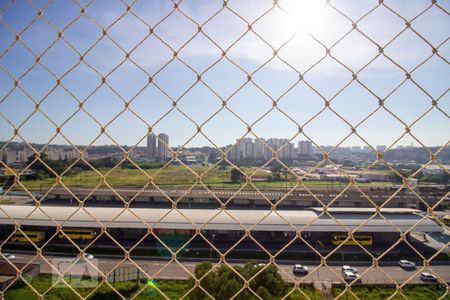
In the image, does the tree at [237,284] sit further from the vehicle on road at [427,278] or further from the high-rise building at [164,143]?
the vehicle on road at [427,278]

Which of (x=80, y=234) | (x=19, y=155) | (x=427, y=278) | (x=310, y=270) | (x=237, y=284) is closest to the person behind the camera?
(x=19, y=155)

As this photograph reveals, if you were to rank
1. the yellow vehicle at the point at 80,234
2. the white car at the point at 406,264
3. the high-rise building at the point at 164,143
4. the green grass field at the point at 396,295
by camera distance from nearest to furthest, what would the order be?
1. the high-rise building at the point at 164,143
2. the green grass field at the point at 396,295
3. the white car at the point at 406,264
4. the yellow vehicle at the point at 80,234

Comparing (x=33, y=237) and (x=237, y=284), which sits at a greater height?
(x=237, y=284)

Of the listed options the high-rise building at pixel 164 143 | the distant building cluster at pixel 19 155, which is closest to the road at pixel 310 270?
the distant building cluster at pixel 19 155

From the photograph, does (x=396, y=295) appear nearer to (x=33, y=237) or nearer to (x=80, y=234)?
(x=80, y=234)

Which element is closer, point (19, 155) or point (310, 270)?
point (19, 155)

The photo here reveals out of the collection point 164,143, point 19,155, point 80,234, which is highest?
point 164,143

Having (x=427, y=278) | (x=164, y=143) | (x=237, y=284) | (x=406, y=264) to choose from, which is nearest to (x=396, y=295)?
(x=427, y=278)

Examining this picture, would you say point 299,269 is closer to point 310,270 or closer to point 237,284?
point 310,270

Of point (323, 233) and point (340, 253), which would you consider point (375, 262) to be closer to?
point (340, 253)

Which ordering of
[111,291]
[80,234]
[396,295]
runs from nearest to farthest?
[396,295], [111,291], [80,234]

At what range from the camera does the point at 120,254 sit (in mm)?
7926

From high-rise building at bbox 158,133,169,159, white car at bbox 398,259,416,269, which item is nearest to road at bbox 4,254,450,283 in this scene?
white car at bbox 398,259,416,269

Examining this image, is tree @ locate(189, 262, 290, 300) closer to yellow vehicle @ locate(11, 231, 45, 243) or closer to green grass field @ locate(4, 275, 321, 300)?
green grass field @ locate(4, 275, 321, 300)
